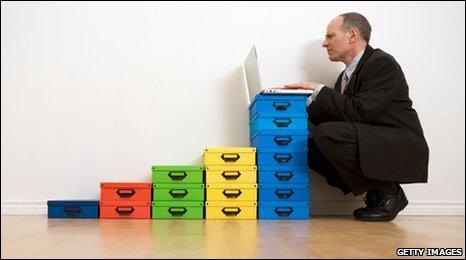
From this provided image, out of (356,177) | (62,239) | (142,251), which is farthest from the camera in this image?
(356,177)

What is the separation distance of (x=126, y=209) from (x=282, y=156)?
3.35 ft

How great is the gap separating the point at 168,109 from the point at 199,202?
0.78m

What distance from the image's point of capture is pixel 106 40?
336cm

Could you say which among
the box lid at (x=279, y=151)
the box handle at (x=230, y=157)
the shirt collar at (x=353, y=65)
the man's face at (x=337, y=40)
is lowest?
the box handle at (x=230, y=157)

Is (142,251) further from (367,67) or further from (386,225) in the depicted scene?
(367,67)

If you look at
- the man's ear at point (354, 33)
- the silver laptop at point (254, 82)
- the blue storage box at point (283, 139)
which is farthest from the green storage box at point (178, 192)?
the man's ear at point (354, 33)

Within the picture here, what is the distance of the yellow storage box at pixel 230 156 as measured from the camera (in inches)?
116

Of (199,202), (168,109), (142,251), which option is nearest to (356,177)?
(199,202)

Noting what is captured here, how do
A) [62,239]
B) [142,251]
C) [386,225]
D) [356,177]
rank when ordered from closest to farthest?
1. [142,251]
2. [62,239]
3. [386,225]
4. [356,177]

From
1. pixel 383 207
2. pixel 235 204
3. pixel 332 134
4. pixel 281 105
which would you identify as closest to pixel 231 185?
pixel 235 204

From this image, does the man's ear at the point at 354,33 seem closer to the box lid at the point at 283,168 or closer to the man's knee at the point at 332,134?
the man's knee at the point at 332,134

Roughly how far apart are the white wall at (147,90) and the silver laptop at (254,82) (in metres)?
0.11

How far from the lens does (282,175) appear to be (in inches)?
116

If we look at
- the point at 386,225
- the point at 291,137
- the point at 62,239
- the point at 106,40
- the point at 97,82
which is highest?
the point at 106,40
